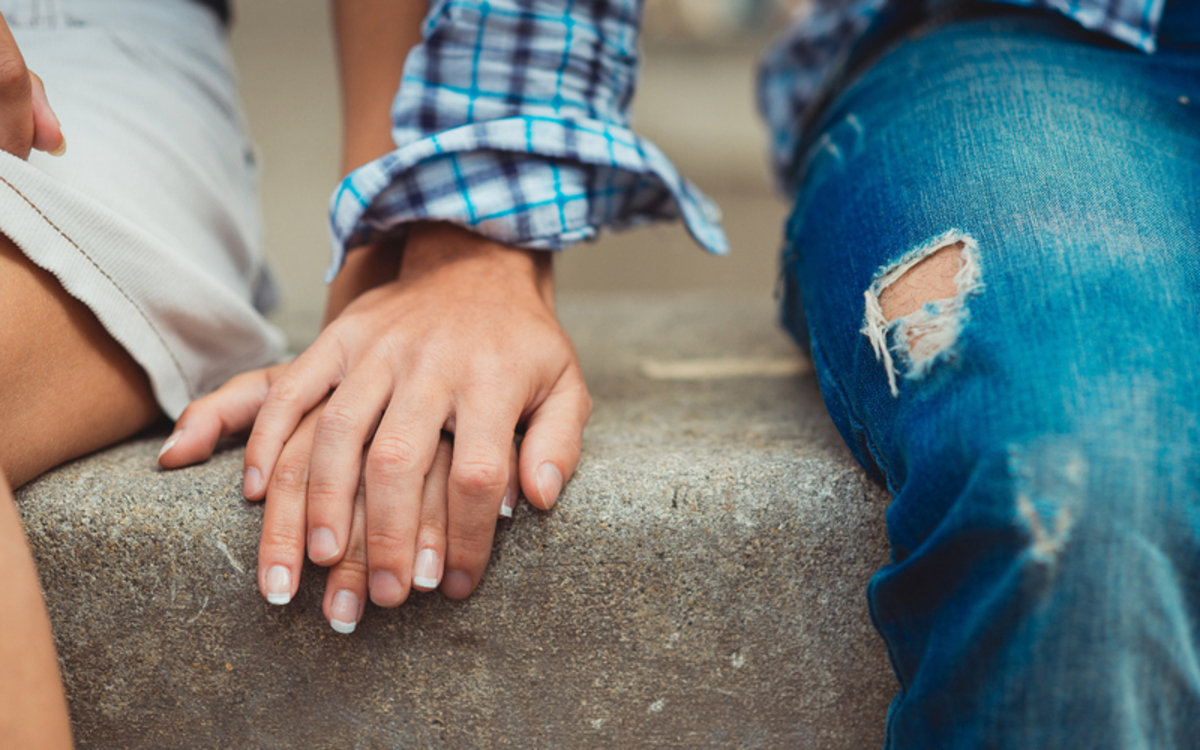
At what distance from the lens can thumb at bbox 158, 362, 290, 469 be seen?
486 mm

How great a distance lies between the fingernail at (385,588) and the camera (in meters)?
0.41

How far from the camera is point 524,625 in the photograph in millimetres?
462

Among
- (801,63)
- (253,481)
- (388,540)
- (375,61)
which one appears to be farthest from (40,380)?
(801,63)

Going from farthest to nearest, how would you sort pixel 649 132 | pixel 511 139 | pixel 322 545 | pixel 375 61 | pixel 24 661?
pixel 649 132, pixel 375 61, pixel 511 139, pixel 322 545, pixel 24 661

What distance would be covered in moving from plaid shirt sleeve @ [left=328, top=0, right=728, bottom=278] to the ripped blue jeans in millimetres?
180

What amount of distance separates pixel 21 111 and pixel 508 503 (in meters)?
0.37

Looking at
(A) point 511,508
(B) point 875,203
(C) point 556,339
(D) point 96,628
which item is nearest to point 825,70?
(B) point 875,203

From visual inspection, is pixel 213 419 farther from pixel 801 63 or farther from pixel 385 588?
pixel 801 63

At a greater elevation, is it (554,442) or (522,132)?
(522,132)

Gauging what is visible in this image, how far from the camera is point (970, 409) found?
1.11 ft

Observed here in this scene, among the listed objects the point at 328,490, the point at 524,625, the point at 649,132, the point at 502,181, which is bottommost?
the point at 649,132

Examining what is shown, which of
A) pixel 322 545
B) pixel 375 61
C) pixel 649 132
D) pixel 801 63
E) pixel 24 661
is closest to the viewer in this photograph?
pixel 24 661

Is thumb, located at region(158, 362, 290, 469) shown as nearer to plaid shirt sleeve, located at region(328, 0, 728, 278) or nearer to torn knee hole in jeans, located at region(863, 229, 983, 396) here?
plaid shirt sleeve, located at region(328, 0, 728, 278)

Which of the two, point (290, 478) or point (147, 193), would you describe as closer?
point (290, 478)
